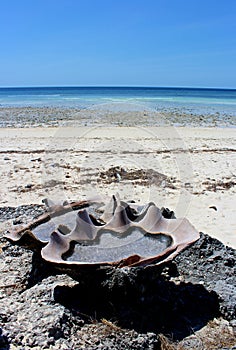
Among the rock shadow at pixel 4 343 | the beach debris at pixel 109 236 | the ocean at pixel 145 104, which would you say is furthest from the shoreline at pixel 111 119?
the rock shadow at pixel 4 343

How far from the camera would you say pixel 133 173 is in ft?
26.2

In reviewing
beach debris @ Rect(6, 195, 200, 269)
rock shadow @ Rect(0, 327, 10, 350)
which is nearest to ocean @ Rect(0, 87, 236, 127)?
beach debris @ Rect(6, 195, 200, 269)

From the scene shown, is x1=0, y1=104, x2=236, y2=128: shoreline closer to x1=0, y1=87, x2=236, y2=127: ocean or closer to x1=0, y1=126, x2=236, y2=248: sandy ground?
x1=0, y1=87, x2=236, y2=127: ocean

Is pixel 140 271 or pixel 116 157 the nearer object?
pixel 140 271

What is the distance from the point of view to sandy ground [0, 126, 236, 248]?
614cm

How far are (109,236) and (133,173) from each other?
4.58m

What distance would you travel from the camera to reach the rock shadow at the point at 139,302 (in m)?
2.74

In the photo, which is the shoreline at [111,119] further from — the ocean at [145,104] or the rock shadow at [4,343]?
the rock shadow at [4,343]

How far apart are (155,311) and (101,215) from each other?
1379mm

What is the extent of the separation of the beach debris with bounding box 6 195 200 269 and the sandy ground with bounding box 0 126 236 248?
1426mm

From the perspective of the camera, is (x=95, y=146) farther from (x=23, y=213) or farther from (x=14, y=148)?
(x=23, y=213)

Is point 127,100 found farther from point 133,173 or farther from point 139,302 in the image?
point 139,302

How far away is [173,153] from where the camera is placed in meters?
10.5

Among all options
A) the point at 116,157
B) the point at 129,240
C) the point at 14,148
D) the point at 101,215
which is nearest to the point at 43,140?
the point at 14,148
